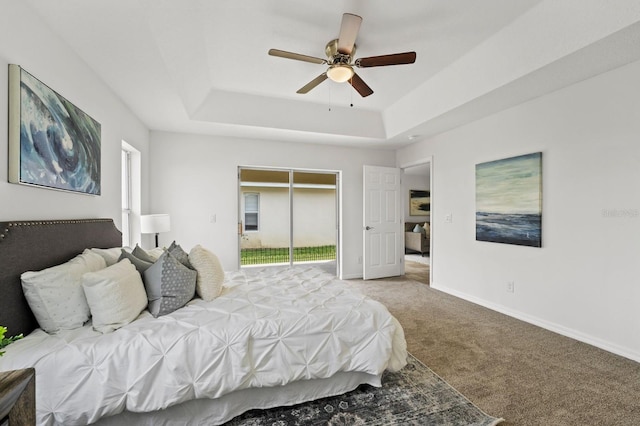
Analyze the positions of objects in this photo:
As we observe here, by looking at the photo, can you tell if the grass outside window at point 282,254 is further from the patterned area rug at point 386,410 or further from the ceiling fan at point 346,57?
the patterned area rug at point 386,410

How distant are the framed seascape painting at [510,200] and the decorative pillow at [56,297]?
13.3ft

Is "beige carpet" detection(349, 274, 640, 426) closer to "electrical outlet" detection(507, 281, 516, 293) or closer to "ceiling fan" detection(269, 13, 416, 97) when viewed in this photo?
"electrical outlet" detection(507, 281, 516, 293)

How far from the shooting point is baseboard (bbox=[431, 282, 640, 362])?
8.23 feet

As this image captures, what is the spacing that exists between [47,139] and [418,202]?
27.4 ft

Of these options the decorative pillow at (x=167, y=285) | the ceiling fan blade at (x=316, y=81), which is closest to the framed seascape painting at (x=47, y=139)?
the decorative pillow at (x=167, y=285)

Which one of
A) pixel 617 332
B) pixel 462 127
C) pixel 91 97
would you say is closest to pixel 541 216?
pixel 617 332

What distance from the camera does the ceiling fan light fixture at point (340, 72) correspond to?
2576 millimetres

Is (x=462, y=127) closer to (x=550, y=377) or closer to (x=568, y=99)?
(x=568, y=99)

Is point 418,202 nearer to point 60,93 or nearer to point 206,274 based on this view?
point 206,274

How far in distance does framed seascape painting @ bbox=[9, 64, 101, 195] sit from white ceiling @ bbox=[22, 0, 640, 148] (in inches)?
19.3

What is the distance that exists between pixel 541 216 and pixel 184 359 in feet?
11.7

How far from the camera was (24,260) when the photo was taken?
1612 mm

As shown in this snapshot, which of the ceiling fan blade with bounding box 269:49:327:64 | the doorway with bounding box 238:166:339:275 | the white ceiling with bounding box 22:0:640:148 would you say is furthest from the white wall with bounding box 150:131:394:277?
the ceiling fan blade with bounding box 269:49:327:64

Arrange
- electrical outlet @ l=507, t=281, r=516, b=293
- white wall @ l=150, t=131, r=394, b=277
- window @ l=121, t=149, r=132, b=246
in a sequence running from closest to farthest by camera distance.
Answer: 1. electrical outlet @ l=507, t=281, r=516, b=293
2. window @ l=121, t=149, r=132, b=246
3. white wall @ l=150, t=131, r=394, b=277
